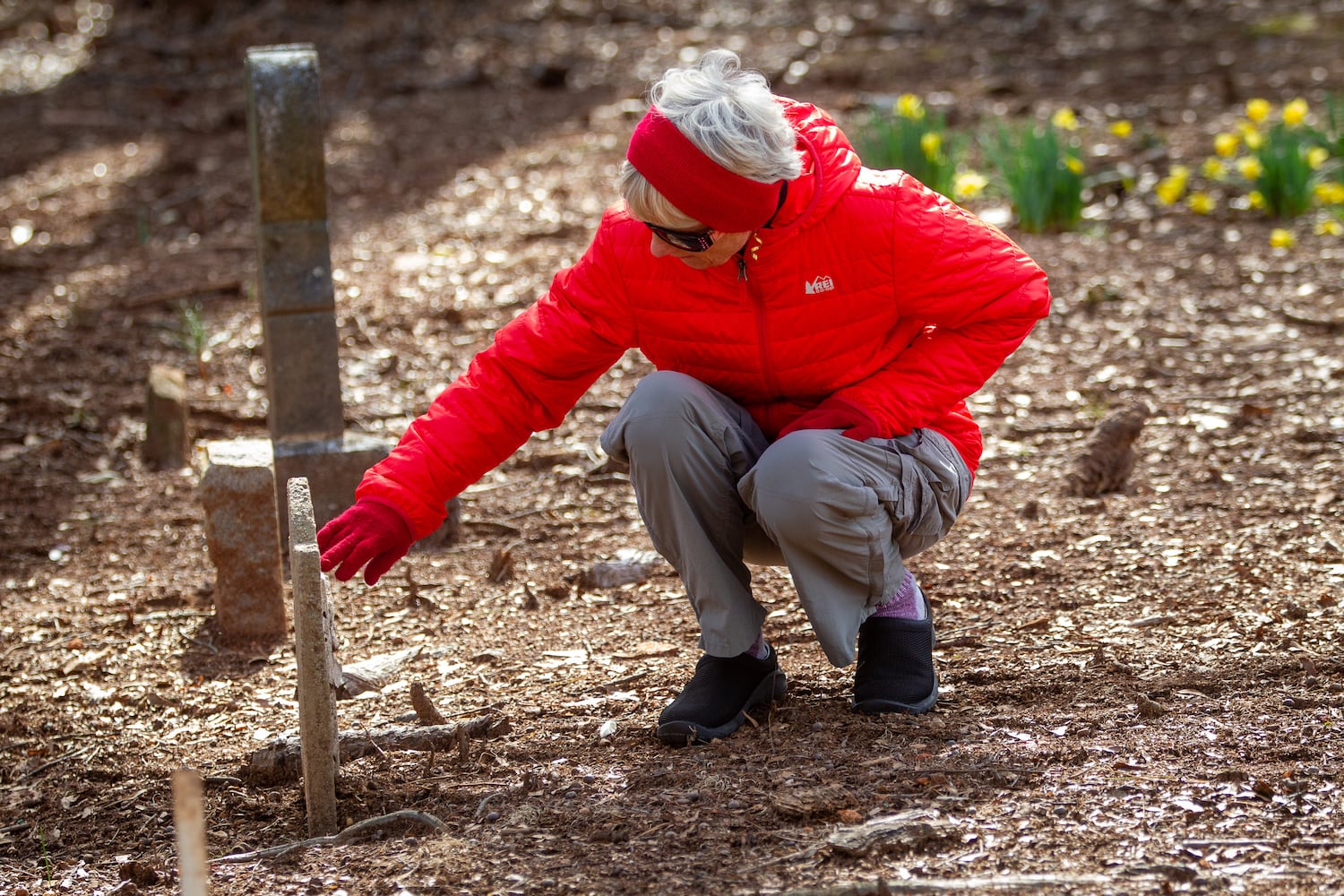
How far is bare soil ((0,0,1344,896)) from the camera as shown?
87.3 inches

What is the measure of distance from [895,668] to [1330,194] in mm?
3517

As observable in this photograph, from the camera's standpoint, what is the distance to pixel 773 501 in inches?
96.2

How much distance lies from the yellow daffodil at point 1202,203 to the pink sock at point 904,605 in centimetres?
359

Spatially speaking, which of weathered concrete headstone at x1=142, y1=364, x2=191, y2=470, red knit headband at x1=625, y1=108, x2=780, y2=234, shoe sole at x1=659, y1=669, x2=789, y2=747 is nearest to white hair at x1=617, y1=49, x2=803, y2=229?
red knit headband at x1=625, y1=108, x2=780, y2=234

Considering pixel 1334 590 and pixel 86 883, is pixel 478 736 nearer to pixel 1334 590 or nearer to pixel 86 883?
pixel 86 883

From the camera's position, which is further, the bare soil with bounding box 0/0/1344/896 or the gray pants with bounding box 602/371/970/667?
the gray pants with bounding box 602/371/970/667

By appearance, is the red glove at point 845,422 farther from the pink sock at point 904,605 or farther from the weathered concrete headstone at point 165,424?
the weathered concrete headstone at point 165,424

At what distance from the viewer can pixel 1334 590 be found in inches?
121

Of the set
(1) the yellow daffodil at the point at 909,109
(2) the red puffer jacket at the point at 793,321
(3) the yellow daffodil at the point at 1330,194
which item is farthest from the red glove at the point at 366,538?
(3) the yellow daffodil at the point at 1330,194

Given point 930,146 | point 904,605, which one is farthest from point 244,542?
point 930,146

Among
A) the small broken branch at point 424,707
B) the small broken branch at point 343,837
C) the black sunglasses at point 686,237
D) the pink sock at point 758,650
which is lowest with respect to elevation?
the small broken branch at point 343,837

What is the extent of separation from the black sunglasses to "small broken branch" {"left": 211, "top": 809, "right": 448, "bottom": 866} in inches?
41.5

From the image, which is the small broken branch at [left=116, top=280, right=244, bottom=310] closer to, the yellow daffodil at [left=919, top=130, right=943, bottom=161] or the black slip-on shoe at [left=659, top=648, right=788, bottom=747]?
the yellow daffodil at [left=919, top=130, right=943, bottom=161]

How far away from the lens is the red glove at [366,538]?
7.91 feet
